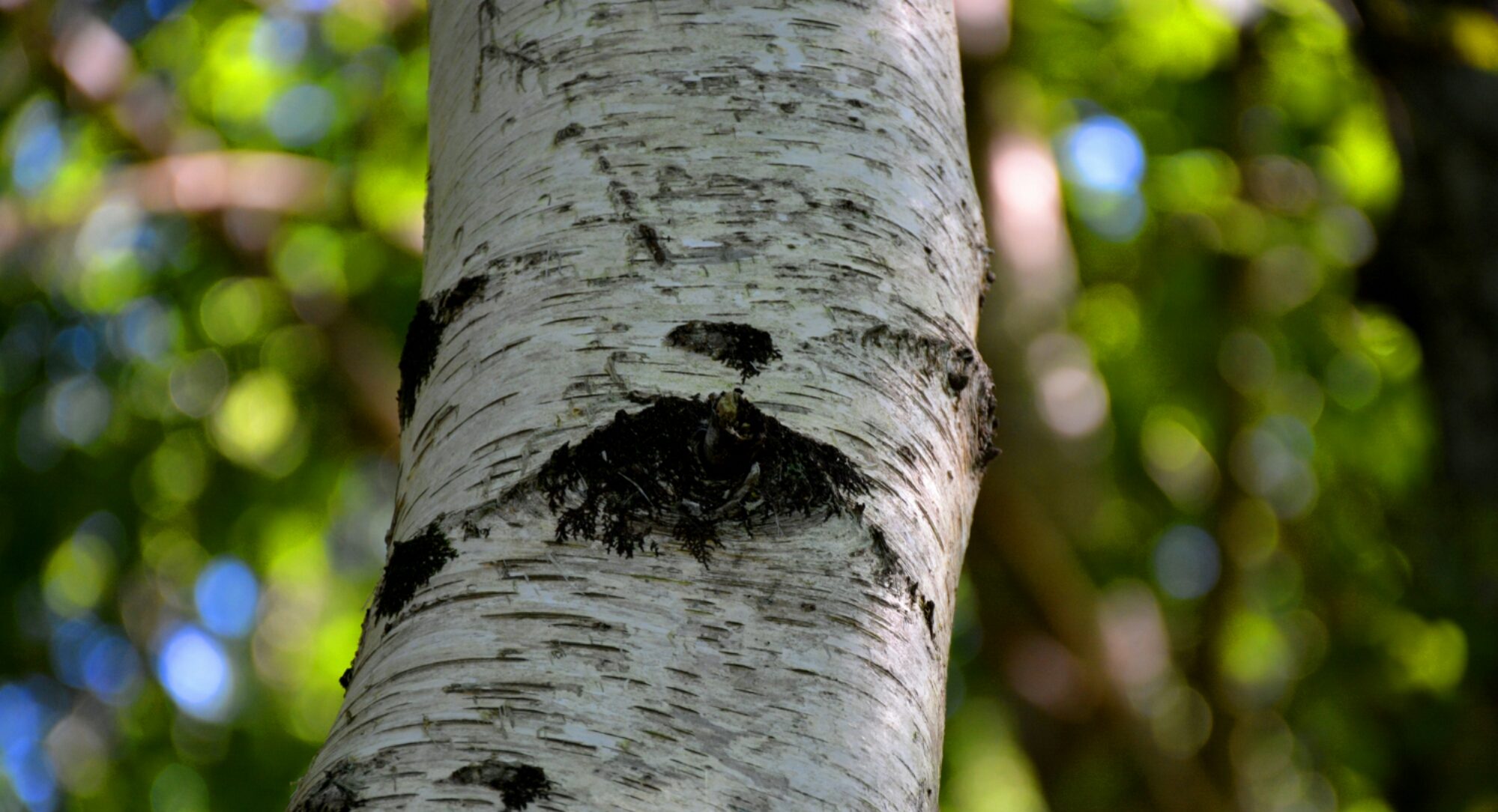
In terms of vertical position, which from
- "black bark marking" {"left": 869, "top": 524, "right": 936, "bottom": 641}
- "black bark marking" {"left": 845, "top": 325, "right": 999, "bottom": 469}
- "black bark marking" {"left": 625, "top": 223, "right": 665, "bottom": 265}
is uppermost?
"black bark marking" {"left": 625, "top": 223, "right": 665, "bottom": 265}

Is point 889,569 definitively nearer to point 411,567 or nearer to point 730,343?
point 730,343

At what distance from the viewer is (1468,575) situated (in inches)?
127

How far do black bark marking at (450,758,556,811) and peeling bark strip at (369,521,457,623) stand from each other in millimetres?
175

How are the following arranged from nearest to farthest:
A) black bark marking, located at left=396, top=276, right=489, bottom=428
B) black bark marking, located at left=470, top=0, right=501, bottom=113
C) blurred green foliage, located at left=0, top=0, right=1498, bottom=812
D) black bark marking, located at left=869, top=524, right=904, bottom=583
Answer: black bark marking, located at left=869, top=524, right=904, bottom=583
black bark marking, located at left=396, top=276, right=489, bottom=428
black bark marking, located at left=470, top=0, right=501, bottom=113
blurred green foliage, located at left=0, top=0, right=1498, bottom=812

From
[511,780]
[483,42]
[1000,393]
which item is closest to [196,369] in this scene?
[1000,393]

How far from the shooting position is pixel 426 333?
3.40ft

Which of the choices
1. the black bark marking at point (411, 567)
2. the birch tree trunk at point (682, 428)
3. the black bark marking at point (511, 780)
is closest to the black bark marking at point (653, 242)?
the birch tree trunk at point (682, 428)

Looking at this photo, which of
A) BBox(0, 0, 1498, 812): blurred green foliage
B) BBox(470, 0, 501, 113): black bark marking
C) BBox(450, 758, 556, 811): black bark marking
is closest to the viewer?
BBox(450, 758, 556, 811): black bark marking

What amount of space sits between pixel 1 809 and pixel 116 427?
1.69 m

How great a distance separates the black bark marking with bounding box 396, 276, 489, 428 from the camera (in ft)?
3.28

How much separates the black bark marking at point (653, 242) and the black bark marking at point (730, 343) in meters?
0.07

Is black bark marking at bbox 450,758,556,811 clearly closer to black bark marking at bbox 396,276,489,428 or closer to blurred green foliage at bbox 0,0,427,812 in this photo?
black bark marking at bbox 396,276,489,428

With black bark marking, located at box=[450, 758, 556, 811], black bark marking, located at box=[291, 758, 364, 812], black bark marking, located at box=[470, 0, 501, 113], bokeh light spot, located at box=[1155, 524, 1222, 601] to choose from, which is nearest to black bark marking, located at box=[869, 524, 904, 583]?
black bark marking, located at box=[450, 758, 556, 811]

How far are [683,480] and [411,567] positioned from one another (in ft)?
0.76
